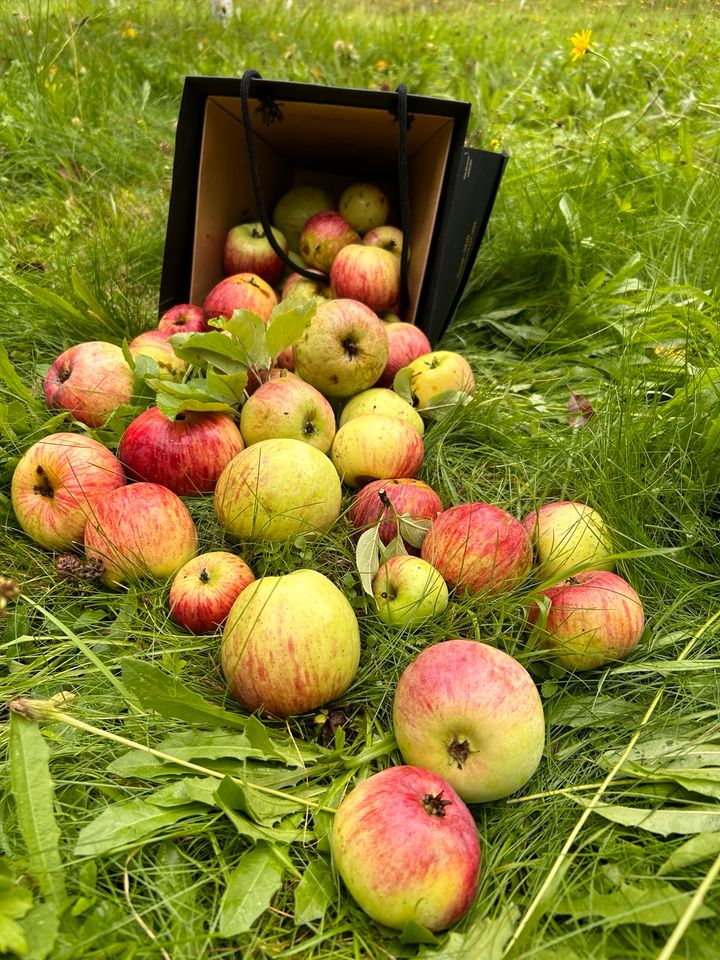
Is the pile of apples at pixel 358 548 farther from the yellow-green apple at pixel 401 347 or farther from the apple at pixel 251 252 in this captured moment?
the apple at pixel 251 252

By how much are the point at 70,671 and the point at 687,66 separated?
5.41 m

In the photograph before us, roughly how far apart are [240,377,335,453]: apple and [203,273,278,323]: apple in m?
0.58

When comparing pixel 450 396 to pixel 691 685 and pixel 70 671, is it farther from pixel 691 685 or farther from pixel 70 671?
pixel 70 671

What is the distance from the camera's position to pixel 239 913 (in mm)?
1276

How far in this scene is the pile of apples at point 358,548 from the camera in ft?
4.46

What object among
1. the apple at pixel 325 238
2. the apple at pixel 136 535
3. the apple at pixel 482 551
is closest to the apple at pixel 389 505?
the apple at pixel 482 551

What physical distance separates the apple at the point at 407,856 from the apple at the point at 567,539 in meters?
0.75

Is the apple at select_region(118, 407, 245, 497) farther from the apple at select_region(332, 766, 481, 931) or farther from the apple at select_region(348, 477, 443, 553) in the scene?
the apple at select_region(332, 766, 481, 931)

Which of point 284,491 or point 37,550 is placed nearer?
point 284,491

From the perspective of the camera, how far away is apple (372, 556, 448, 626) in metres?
1.77

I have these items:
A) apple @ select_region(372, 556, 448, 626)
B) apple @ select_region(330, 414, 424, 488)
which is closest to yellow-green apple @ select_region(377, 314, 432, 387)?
apple @ select_region(330, 414, 424, 488)

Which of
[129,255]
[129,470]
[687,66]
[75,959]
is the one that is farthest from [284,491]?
[687,66]

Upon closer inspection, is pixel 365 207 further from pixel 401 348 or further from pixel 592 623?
pixel 592 623

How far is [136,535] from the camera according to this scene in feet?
6.16
